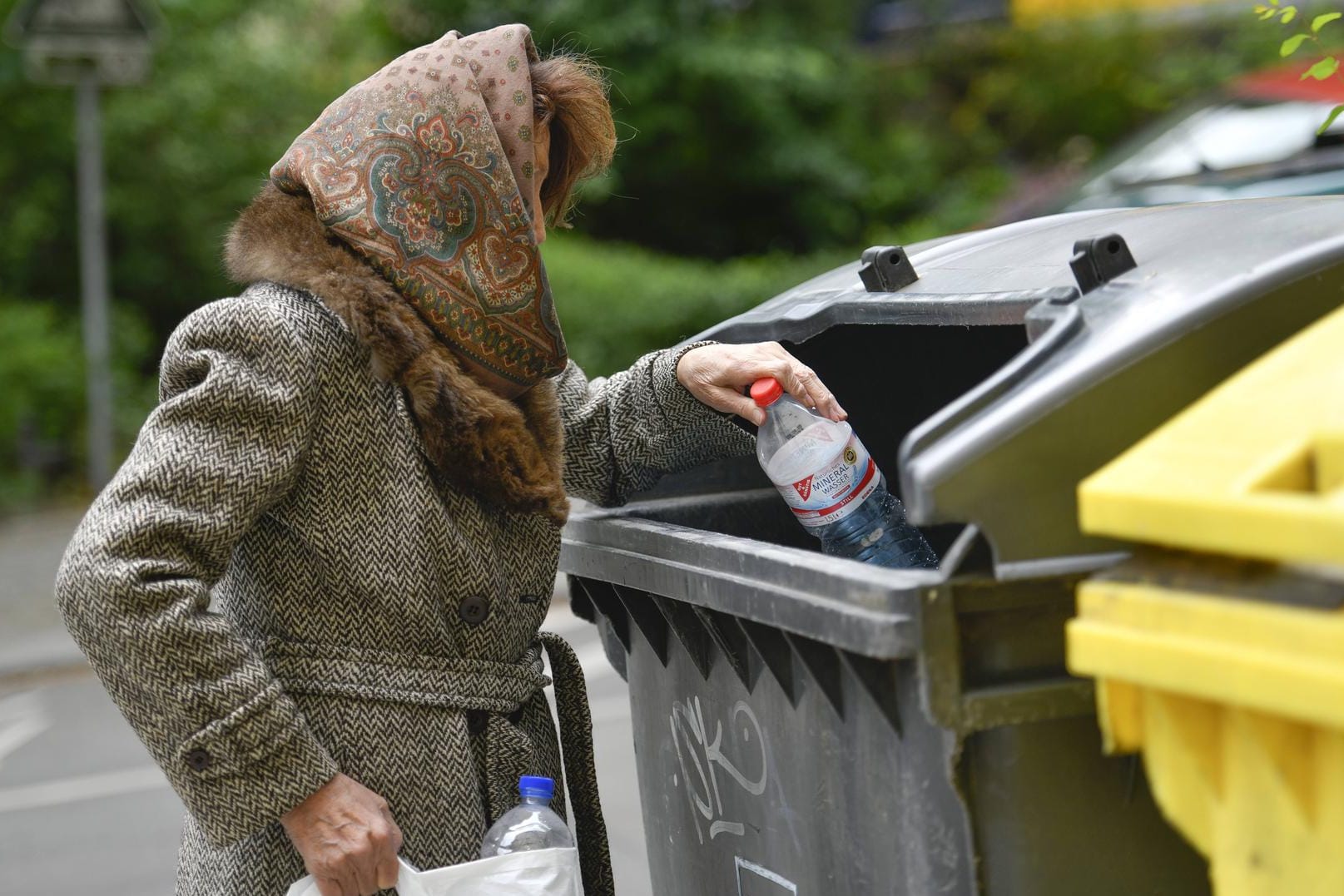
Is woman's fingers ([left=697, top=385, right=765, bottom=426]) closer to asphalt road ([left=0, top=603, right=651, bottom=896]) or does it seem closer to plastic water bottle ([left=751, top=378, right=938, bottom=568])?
plastic water bottle ([left=751, top=378, right=938, bottom=568])

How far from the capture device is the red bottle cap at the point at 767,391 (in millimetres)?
2330

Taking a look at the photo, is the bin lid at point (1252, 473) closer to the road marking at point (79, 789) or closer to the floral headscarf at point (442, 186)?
the floral headscarf at point (442, 186)

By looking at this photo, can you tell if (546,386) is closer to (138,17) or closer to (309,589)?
(309,589)

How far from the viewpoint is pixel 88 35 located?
25.6 feet

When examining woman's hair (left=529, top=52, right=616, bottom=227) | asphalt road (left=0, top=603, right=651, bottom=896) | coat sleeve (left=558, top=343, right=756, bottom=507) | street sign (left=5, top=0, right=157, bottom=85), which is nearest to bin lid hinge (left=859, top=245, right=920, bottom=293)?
coat sleeve (left=558, top=343, right=756, bottom=507)

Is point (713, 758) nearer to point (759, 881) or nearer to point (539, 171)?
point (759, 881)

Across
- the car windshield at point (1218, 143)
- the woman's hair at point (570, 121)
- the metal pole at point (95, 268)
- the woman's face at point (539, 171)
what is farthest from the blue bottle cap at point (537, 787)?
the metal pole at point (95, 268)

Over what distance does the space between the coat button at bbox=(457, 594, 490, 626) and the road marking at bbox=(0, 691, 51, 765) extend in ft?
14.1

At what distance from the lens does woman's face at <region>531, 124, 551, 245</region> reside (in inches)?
88.4

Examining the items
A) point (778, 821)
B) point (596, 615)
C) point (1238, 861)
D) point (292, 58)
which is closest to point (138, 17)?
point (292, 58)

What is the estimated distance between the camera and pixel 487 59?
2170 mm

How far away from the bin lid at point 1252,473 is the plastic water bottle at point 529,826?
98 cm

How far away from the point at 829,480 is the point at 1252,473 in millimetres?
958

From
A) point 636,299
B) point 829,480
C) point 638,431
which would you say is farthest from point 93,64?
point 829,480
